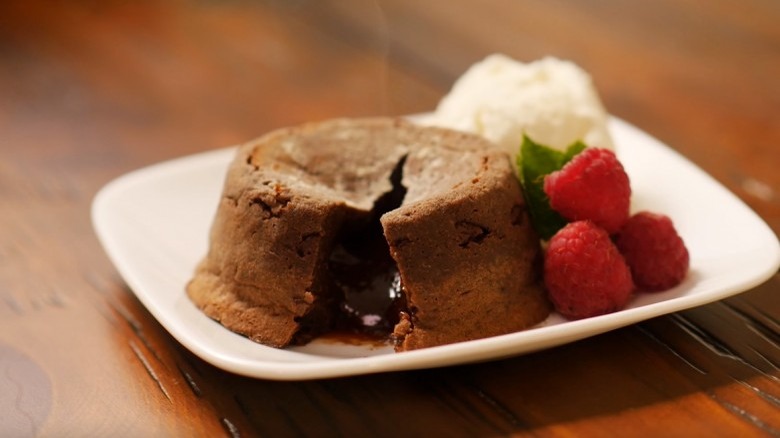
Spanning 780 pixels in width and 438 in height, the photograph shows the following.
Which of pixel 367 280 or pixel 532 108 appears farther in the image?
pixel 532 108

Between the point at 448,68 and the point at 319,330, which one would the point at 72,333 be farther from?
the point at 448,68

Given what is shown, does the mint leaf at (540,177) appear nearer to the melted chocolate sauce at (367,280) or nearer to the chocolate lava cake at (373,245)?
the chocolate lava cake at (373,245)

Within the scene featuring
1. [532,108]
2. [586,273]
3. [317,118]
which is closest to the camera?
[586,273]

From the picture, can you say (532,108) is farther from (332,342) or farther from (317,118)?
(317,118)

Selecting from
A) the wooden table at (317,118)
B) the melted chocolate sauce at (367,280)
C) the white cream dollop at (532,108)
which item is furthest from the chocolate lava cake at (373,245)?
the white cream dollop at (532,108)

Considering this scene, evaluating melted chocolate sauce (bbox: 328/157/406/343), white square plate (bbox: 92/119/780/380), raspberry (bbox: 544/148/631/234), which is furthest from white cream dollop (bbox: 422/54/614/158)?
melted chocolate sauce (bbox: 328/157/406/343)

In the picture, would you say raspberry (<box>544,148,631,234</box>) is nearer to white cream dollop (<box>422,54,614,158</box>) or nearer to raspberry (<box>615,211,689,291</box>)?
raspberry (<box>615,211,689,291</box>)

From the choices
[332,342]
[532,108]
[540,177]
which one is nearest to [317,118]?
[532,108]
